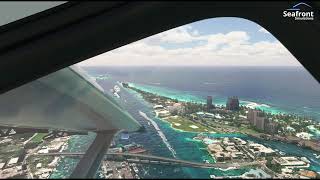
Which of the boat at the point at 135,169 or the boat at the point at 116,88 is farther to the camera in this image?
the boat at the point at 116,88

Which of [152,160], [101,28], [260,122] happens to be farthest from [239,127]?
[101,28]

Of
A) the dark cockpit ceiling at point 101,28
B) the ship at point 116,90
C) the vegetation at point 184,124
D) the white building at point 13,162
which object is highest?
the dark cockpit ceiling at point 101,28

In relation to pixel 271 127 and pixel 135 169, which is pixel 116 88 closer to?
pixel 135 169

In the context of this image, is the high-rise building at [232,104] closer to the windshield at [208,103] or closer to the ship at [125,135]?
the windshield at [208,103]

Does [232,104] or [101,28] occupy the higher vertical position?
[101,28]

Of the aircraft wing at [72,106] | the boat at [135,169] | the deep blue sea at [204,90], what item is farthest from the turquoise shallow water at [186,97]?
the boat at [135,169]

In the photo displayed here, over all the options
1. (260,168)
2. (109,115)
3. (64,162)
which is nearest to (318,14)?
(260,168)
